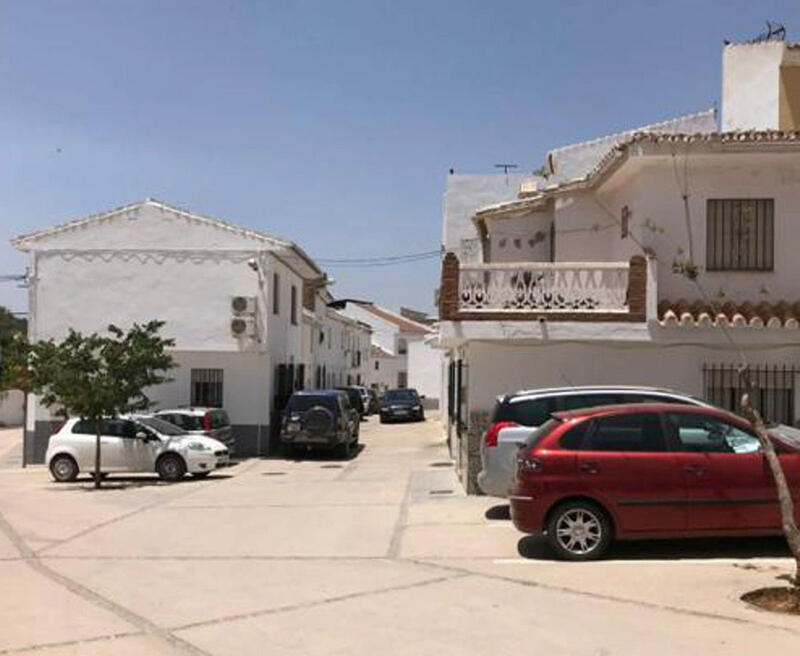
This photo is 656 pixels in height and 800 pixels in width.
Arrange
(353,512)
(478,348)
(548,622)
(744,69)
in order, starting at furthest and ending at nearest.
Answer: (744,69) < (478,348) < (353,512) < (548,622)

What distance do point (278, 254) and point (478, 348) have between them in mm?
13063

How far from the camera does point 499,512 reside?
47.2 ft

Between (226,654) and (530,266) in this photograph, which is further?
(530,266)

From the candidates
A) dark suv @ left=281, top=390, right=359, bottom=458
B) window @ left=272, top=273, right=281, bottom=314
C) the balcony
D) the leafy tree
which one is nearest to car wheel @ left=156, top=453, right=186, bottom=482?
the leafy tree

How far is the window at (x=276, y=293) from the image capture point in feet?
95.4

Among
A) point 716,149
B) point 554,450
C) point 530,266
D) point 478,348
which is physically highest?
point 716,149

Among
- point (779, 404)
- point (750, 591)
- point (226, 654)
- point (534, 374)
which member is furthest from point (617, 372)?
point (226, 654)

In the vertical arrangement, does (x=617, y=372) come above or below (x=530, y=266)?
below

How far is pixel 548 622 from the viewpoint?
782 centimetres

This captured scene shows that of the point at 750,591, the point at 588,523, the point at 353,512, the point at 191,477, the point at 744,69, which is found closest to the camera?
the point at 750,591

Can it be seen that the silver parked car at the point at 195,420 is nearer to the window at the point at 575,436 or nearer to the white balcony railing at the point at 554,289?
the white balcony railing at the point at 554,289

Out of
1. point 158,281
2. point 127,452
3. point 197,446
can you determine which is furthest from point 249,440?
point 127,452

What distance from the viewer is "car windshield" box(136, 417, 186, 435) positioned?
22922 millimetres

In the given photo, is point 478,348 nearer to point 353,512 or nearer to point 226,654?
point 353,512
